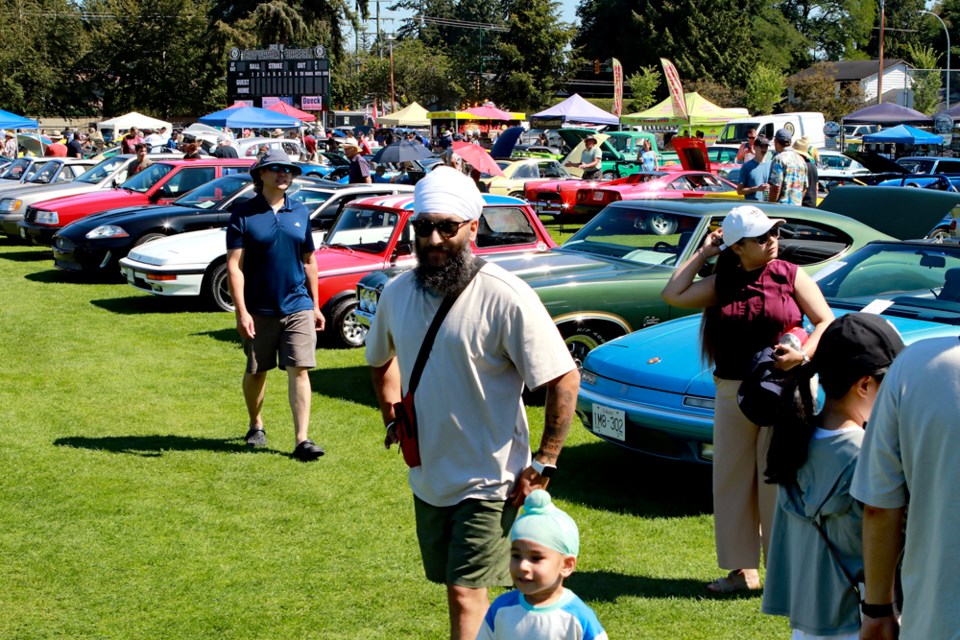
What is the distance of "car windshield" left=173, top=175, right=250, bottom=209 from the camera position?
15.0 m

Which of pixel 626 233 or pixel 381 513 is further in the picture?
pixel 626 233

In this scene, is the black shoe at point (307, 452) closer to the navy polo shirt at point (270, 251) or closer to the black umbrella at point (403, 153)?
the navy polo shirt at point (270, 251)

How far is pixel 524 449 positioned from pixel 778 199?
9.17 metres

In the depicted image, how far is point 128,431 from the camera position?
795cm

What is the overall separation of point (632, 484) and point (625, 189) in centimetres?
1481

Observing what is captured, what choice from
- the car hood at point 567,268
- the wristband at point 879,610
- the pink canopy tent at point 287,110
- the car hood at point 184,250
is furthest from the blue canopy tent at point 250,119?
the wristband at point 879,610

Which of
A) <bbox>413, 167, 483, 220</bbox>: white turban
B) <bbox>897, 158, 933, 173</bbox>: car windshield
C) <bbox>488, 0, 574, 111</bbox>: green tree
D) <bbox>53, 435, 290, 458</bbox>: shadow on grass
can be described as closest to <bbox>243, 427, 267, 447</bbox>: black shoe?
<bbox>53, 435, 290, 458</bbox>: shadow on grass

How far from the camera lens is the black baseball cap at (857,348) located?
304 cm

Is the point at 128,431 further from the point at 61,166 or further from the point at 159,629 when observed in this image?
the point at 61,166

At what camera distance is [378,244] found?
10906 mm

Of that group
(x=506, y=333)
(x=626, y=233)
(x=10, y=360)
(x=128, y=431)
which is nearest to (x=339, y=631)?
(x=506, y=333)

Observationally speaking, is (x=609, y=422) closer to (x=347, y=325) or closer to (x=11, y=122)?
(x=347, y=325)

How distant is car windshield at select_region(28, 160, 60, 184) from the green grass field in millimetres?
12463

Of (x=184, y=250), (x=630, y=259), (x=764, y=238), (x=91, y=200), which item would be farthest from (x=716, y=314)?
(x=91, y=200)
